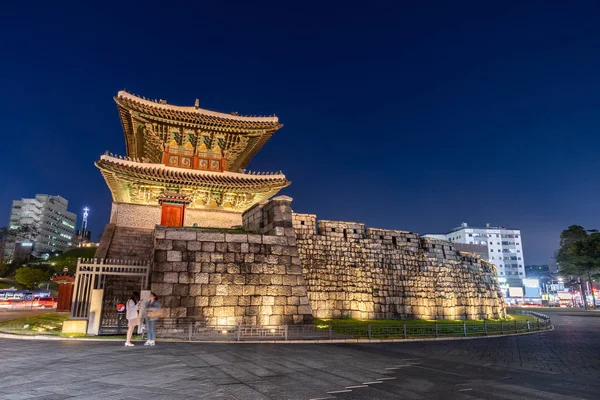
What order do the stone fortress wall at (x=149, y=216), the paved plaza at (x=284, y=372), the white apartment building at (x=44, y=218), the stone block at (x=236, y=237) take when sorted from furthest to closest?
the white apartment building at (x=44, y=218) → the stone fortress wall at (x=149, y=216) → the stone block at (x=236, y=237) → the paved plaza at (x=284, y=372)

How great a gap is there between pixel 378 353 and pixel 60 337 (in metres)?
9.69

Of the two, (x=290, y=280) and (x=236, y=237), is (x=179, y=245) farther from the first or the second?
(x=290, y=280)

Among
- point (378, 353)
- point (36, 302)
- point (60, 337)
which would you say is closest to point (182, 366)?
point (378, 353)

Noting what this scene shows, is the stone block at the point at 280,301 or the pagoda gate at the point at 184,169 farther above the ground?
the pagoda gate at the point at 184,169

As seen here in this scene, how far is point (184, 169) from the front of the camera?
2838 centimetres

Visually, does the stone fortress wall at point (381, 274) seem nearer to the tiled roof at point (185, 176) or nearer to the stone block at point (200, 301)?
the stone block at point (200, 301)

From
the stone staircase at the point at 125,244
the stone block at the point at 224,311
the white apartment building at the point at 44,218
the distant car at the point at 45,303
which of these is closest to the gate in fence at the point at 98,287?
the stone block at the point at 224,311

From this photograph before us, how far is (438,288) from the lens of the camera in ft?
74.2

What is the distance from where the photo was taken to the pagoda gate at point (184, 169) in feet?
87.6

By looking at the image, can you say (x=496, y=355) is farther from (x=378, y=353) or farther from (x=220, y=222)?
(x=220, y=222)

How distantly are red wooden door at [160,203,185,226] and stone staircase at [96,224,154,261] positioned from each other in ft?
5.17

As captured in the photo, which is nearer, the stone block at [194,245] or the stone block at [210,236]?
the stone block at [194,245]

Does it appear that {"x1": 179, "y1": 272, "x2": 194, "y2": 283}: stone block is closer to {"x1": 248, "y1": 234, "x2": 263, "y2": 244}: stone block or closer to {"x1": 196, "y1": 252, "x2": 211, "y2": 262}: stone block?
{"x1": 196, "y1": 252, "x2": 211, "y2": 262}: stone block

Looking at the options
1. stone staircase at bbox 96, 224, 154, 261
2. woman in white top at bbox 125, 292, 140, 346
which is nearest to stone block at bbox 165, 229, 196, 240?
woman in white top at bbox 125, 292, 140, 346
